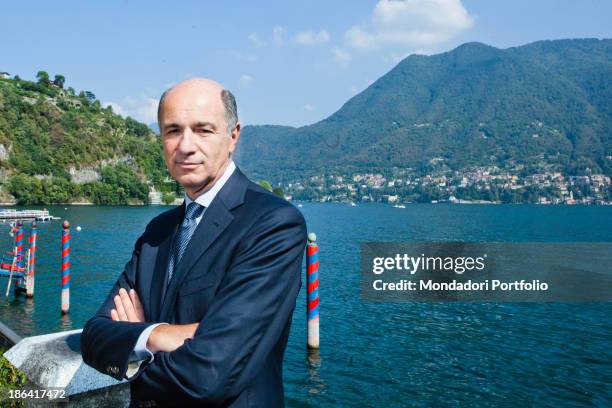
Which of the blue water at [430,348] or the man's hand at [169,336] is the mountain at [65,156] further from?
the man's hand at [169,336]

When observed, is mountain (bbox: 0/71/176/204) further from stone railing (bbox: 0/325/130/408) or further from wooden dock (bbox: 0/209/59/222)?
stone railing (bbox: 0/325/130/408)

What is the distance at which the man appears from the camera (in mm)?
2111

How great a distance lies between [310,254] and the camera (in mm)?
14328

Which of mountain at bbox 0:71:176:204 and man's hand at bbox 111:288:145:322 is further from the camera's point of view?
mountain at bbox 0:71:176:204

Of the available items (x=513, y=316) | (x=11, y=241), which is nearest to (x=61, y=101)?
(x=11, y=241)

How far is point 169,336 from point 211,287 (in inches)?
10.9

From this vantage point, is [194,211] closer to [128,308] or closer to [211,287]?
[211,287]

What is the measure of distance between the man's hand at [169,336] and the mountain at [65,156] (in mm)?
136815

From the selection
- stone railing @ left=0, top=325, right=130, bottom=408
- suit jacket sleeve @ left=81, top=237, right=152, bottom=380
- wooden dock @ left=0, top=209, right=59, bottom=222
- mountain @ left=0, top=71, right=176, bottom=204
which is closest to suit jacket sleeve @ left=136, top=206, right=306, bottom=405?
suit jacket sleeve @ left=81, top=237, right=152, bottom=380

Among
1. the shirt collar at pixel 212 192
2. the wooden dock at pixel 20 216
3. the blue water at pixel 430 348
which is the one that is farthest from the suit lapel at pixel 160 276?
the wooden dock at pixel 20 216

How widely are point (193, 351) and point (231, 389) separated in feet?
0.75

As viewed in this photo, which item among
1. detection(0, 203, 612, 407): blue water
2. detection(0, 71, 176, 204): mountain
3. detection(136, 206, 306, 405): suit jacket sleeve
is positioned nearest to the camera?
detection(136, 206, 306, 405): suit jacket sleeve

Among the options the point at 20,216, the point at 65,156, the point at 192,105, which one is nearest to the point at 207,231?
the point at 192,105

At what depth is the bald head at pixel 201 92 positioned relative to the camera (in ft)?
7.72
